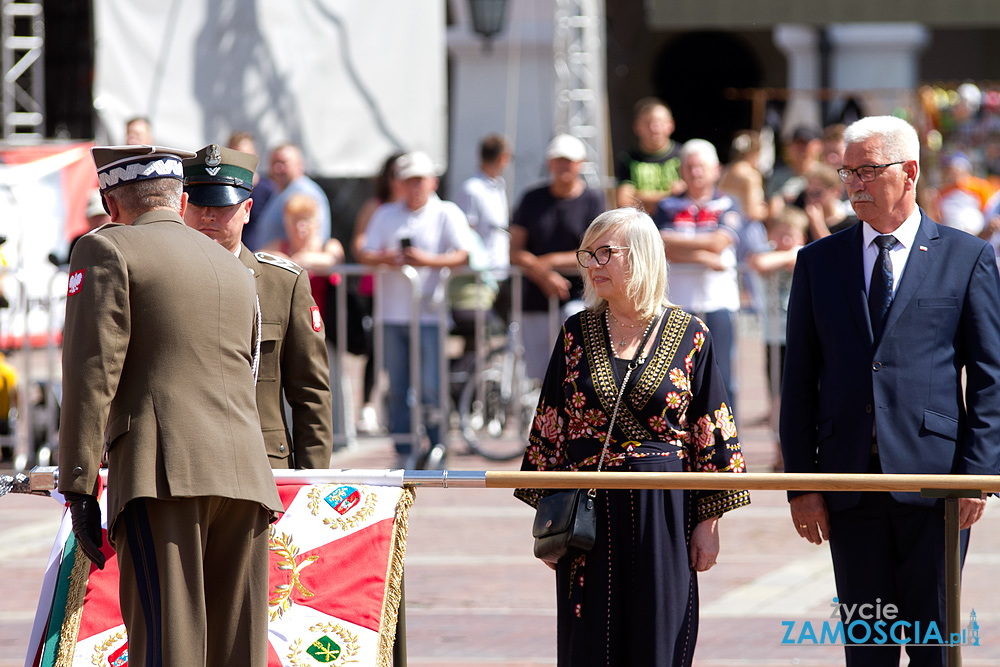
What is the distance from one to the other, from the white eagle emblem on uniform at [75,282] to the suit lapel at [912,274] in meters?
2.37

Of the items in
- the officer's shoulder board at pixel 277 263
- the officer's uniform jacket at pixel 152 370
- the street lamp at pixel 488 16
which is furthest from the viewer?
the street lamp at pixel 488 16

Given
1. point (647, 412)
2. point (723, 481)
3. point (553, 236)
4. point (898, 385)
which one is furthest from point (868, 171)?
point (553, 236)

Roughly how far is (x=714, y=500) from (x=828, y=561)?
3.35 meters

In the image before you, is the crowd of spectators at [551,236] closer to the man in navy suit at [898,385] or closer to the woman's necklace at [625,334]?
the man in navy suit at [898,385]

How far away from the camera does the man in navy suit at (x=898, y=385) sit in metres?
4.32

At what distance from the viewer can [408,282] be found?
31.3ft

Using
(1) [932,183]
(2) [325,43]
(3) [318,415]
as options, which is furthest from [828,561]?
(1) [932,183]

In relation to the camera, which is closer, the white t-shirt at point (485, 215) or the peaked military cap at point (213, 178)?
the peaked military cap at point (213, 178)

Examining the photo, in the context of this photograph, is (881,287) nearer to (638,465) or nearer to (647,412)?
(647,412)

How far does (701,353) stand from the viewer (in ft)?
14.2

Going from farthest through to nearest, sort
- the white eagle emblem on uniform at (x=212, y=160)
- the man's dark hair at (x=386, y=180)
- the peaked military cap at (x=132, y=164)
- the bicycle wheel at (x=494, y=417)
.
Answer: the man's dark hair at (x=386, y=180) → the bicycle wheel at (x=494, y=417) → the white eagle emblem on uniform at (x=212, y=160) → the peaked military cap at (x=132, y=164)

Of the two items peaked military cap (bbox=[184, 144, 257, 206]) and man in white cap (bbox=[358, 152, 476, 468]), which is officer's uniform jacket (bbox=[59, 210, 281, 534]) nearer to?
peaked military cap (bbox=[184, 144, 257, 206])

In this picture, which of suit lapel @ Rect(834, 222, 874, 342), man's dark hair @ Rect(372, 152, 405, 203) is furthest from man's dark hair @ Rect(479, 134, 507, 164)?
suit lapel @ Rect(834, 222, 874, 342)

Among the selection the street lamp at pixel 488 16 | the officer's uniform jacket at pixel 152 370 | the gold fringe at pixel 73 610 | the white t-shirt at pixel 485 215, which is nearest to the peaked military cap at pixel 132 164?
the officer's uniform jacket at pixel 152 370
